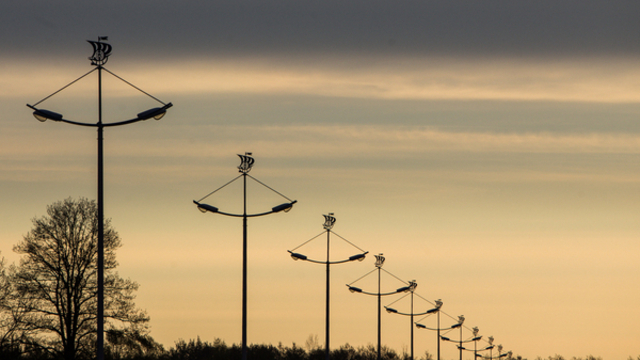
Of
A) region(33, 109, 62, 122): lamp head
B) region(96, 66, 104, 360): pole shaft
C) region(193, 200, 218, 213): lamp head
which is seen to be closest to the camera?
region(96, 66, 104, 360): pole shaft

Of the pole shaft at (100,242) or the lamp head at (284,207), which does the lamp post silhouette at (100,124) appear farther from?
the lamp head at (284,207)

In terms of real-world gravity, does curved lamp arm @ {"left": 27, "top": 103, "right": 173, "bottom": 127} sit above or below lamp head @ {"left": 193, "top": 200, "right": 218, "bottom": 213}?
above

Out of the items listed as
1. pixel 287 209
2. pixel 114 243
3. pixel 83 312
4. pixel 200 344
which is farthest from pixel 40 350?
pixel 200 344

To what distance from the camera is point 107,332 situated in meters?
58.8

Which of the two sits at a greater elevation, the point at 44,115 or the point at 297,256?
the point at 44,115

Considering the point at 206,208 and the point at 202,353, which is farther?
the point at 202,353

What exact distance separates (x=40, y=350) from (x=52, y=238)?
22.2 ft

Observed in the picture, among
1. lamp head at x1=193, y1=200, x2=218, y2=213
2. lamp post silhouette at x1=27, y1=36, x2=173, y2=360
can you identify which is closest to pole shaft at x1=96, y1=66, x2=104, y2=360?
lamp post silhouette at x1=27, y1=36, x2=173, y2=360

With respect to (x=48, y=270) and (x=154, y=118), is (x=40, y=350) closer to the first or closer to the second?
(x=48, y=270)

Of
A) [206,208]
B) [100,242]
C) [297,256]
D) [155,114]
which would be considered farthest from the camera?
[297,256]

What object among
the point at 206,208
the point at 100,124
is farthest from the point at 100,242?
the point at 206,208

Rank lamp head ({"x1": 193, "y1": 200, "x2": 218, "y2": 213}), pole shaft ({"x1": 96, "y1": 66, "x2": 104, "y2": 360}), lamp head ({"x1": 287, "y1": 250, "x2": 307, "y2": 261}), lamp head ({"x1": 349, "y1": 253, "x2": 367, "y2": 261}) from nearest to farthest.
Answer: pole shaft ({"x1": 96, "y1": 66, "x2": 104, "y2": 360}) < lamp head ({"x1": 193, "y1": 200, "x2": 218, "y2": 213}) < lamp head ({"x1": 287, "y1": 250, "x2": 307, "y2": 261}) < lamp head ({"x1": 349, "y1": 253, "x2": 367, "y2": 261})

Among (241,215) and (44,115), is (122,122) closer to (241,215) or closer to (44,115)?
(44,115)

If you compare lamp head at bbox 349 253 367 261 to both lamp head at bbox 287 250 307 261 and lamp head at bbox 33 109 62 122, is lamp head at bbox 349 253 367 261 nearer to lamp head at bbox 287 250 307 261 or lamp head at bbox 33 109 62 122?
lamp head at bbox 287 250 307 261
